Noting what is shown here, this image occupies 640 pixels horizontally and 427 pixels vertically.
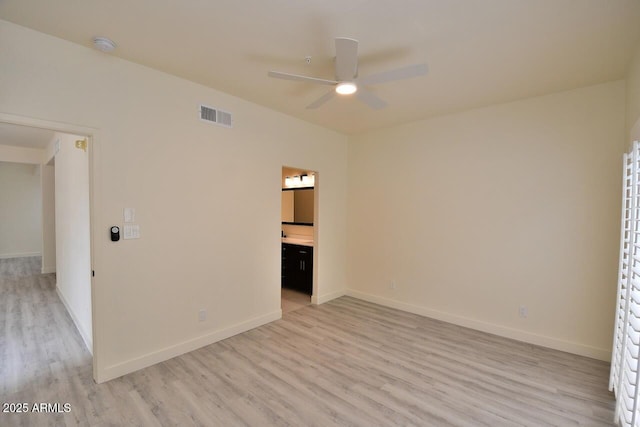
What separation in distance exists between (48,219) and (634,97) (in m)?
9.79

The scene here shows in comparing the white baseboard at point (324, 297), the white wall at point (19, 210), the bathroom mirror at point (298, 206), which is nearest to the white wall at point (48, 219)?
the white wall at point (19, 210)

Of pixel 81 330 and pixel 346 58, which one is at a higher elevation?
pixel 346 58

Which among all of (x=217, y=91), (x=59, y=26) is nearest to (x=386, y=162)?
(x=217, y=91)

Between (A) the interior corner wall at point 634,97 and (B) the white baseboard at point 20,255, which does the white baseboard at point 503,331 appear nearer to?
(A) the interior corner wall at point 634,97

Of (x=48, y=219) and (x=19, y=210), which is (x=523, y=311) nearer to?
(x=48, y=219)

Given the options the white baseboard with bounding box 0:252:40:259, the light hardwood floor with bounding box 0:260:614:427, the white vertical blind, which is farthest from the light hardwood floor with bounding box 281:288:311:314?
the white baseboard with bounding box 0:252:40:259

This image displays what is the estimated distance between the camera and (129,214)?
2617 millimetres

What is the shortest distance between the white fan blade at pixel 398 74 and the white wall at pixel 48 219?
745cm

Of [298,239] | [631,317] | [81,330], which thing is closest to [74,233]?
[81,330]

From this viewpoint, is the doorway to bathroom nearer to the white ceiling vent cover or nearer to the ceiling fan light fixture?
the white ceiling vent cover

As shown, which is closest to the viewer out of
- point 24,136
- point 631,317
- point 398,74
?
point 631,317

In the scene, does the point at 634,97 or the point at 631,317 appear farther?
the point at 634,97

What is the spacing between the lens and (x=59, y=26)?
208 centimetres

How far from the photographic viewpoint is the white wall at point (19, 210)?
813 cm
